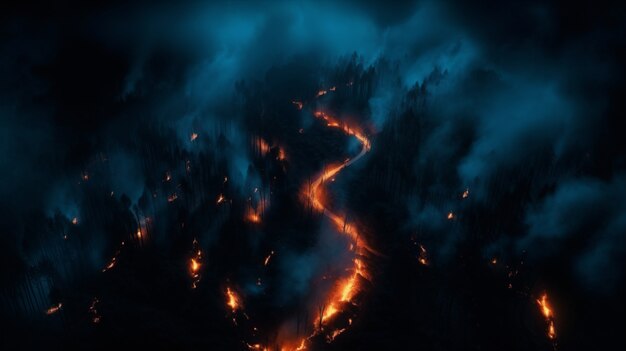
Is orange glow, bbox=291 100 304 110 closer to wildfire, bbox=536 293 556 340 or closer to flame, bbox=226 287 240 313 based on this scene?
flame, bbox=226 287 240 313

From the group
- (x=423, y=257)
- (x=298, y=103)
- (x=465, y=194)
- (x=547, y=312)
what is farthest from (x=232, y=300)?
(x=298, y=103)

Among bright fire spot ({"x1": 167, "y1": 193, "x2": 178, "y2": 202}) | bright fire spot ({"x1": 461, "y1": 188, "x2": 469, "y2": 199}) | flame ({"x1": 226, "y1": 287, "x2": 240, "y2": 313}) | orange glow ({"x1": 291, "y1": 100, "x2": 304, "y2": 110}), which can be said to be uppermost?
orange glow ({"x1": 291, "y1": 100, "x2": 304, "y2": 110})

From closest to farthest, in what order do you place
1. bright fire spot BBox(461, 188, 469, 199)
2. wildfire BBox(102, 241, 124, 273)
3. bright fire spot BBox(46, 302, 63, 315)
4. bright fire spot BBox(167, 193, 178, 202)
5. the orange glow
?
bright fire spot BBox(46, 302, 63, 315)
wildfire BBox(102, 241, 124, 273)
bright fire spot BBox(167, 193, 178, 202)
bright fire spot BBox(461, 188, 469, 199)
the orange glow

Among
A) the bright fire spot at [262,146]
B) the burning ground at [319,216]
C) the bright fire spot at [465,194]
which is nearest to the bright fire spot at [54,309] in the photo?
the burning ground at [319,216]

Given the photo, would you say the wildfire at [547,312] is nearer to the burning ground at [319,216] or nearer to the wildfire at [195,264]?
the burning ground at [319,216]

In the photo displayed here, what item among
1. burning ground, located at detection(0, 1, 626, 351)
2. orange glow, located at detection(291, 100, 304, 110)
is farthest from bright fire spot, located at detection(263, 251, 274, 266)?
orange glow, located at detection(291, 100, 304, 110)

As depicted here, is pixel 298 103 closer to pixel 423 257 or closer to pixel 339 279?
pixel 423 257
